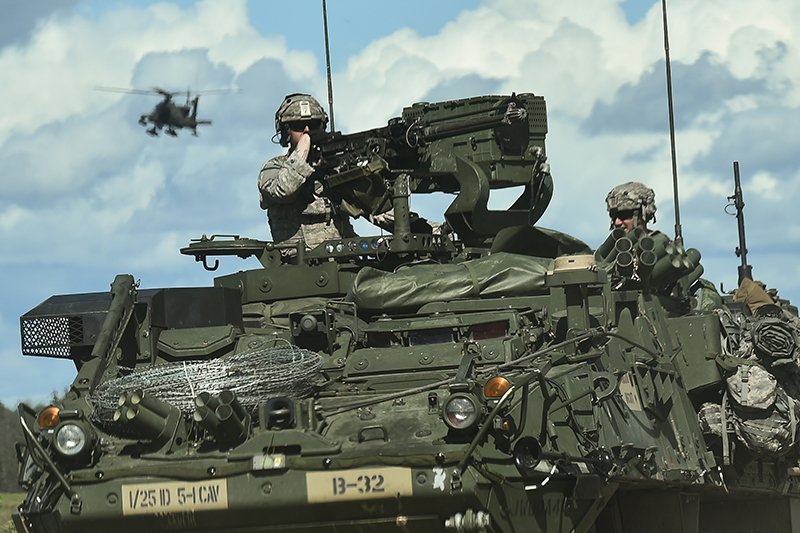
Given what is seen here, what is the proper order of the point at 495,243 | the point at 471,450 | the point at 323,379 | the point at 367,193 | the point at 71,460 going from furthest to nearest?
the point at 367,193
the point at 495,243
the point at 323,379
the point at 71,460
the point at 471,450

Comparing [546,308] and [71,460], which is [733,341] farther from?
[71,460]

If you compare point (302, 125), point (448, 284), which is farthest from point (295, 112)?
point (448, 284)

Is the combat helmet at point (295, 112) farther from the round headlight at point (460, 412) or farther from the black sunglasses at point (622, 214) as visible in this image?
the round headlight at point (460, 412)

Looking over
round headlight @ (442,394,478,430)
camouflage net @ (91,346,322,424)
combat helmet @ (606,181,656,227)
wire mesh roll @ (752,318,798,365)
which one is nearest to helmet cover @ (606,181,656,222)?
combat helmet @ (606,181,656,227)

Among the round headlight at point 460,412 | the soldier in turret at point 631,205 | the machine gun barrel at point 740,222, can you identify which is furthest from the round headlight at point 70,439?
the machine gun barrel at point 740,222

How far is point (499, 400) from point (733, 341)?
4.32m

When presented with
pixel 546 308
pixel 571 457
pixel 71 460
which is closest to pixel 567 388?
pixel 571 457

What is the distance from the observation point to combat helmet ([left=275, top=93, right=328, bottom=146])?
1653 centimetres

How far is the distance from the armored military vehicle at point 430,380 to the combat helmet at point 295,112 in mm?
371

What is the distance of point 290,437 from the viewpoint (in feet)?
37.8

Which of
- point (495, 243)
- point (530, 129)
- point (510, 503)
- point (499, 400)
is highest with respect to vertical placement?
point (530, 129)

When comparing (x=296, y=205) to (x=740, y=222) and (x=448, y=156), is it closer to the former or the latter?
(x=448, y=156)

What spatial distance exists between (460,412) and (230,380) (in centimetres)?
217

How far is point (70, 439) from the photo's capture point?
11.9 m
